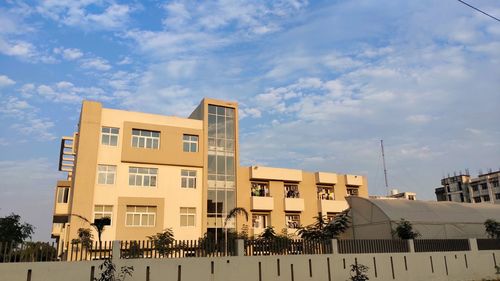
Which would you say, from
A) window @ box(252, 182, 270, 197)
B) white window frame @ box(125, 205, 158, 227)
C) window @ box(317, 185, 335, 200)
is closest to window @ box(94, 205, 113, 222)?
white window frame @ box(125, 205, 158, 227)

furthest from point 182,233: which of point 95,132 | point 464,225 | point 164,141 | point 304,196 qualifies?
point 464,225

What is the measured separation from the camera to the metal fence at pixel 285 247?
650 inches

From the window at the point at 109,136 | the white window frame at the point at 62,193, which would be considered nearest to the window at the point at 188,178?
the window at the point at 109,136

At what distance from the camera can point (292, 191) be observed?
40.2m

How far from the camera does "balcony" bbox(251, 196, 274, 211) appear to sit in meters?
36.8

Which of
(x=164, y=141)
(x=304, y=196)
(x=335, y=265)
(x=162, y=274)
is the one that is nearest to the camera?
(x=162, y=274)

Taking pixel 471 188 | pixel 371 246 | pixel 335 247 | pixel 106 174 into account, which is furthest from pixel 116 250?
pixel 471 188

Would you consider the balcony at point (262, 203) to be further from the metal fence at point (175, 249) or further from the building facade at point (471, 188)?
the building facade at point (471, 188)

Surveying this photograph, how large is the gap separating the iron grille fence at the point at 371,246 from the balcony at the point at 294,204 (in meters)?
18.4

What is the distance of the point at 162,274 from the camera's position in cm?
1423

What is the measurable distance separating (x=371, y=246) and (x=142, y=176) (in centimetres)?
1895

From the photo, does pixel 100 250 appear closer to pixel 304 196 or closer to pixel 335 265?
pixel 335 265

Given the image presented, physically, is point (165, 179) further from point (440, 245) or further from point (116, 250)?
point (440, 245)

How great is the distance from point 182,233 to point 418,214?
17.1 m
